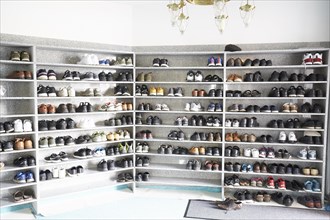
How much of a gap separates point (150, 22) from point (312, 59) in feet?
10.6

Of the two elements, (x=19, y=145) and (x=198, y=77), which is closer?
(x=19, y=145)

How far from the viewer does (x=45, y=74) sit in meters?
Result: 4.92

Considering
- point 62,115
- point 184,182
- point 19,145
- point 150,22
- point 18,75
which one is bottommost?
point 184,182

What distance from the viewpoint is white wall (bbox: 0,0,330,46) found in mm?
5105

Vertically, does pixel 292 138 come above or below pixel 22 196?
above

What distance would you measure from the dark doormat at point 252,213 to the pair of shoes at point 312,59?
101 inches

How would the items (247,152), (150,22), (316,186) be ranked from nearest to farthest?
Result: (316,186), (247,152), (150,22)

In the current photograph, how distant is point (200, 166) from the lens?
5605 mm

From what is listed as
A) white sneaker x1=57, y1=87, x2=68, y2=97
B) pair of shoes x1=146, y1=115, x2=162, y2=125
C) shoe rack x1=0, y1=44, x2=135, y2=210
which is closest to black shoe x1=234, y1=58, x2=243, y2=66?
pair of shoes x1=146, y1=115, x2=162, y2=125

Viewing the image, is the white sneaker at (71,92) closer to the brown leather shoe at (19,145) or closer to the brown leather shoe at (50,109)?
the brown leather shoe at (50,109)

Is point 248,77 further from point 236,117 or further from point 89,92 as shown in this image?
point 89,92

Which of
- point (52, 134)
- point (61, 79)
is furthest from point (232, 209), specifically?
point (61, 79)

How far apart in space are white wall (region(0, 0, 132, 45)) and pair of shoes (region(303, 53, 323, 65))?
137 inches

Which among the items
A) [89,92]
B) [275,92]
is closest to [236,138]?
[275,92]
